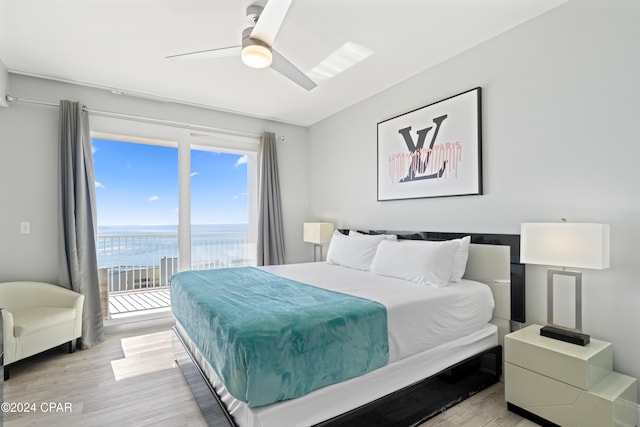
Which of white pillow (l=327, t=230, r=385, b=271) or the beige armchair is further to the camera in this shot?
white pillow (l=327, t=230, r=385, b=271)

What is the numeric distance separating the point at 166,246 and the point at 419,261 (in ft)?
14.6

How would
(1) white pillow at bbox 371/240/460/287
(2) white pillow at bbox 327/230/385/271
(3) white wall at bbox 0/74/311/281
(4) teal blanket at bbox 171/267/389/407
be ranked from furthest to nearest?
(2) white pillow at bbox 327/230/385/271 → (3) white wall at bbox 0/74/311/281 → (1) white pillow at bbox 371/240/460/287 → (4) teal blanket at bbox 171/267/389/407

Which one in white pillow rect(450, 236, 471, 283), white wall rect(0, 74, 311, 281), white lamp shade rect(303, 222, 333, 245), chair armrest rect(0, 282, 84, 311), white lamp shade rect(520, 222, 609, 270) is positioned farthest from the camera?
white lamp shade rect(303, 222, 333, 245)

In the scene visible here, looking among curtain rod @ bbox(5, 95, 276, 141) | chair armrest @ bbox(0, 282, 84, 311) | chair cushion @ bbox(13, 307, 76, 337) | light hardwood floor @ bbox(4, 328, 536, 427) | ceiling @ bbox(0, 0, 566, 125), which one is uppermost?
ceiling @ bbox(0, 0, 566, 125)

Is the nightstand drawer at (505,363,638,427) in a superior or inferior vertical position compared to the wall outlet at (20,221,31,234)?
inferior

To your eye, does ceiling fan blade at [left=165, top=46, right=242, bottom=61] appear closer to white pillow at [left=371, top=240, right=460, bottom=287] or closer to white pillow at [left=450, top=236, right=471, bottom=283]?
white pillow at [left=371, top=240, right=460, bottom=287]

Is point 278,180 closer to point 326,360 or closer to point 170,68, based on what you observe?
point 170,68

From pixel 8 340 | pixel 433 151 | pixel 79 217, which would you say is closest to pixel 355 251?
pixel 433 151

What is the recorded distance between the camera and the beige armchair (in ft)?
8.37

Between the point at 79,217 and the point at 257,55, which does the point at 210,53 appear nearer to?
the point at 257,55

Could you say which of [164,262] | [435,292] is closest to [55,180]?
[164,262]

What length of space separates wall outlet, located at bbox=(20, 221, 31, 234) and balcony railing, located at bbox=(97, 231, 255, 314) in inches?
54.7

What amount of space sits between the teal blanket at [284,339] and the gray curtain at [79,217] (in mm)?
1905

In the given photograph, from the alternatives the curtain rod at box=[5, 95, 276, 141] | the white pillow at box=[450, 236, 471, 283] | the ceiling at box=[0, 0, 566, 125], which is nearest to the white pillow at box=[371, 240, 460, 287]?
the white pillow at box=[450, 236, 471, 283]
